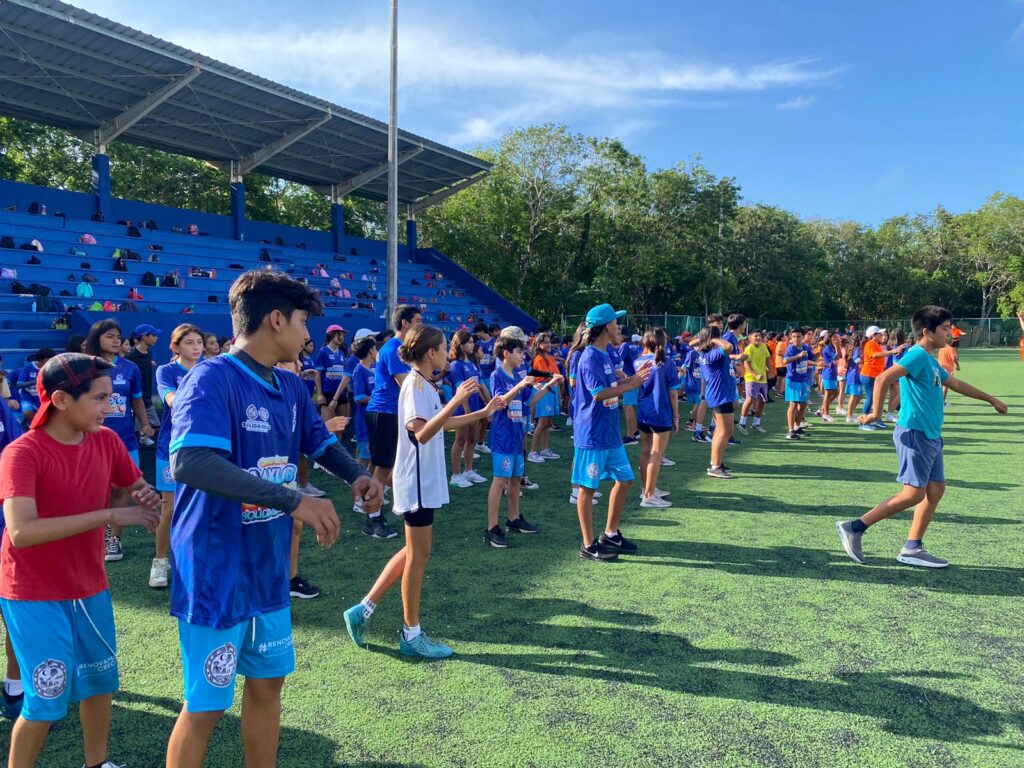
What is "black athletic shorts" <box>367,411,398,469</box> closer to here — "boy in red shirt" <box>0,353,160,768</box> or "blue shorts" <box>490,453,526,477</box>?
"blue shorts" <box>490,453,526,477</box>

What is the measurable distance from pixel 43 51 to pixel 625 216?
1043 inches

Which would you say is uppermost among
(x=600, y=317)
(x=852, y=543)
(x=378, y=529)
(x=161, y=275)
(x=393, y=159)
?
(x=393, y=159)

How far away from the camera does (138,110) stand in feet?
60.7

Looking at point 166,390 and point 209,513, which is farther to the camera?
point 166,390

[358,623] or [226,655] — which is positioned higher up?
[226,655]

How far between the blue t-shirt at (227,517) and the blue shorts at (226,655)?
7cm

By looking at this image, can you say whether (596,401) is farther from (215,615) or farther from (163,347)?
(163,347)

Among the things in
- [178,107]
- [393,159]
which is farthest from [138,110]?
[393,159]

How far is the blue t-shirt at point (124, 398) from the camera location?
17.1 ft

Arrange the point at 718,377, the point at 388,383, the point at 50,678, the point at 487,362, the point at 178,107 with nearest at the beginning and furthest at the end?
the point at 50,678 → the point at 388,383 → the point at 718,377 → the point at 487,362 → the point at 178,107

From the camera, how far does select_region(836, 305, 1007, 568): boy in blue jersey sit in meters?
→ 5.05

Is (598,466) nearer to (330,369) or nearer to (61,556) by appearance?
(61,556)

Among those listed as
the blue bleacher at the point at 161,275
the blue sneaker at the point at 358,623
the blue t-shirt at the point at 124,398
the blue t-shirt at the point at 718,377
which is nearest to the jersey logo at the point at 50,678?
the blue sneaker at the point at 358,623

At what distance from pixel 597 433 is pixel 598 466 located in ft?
0.85
